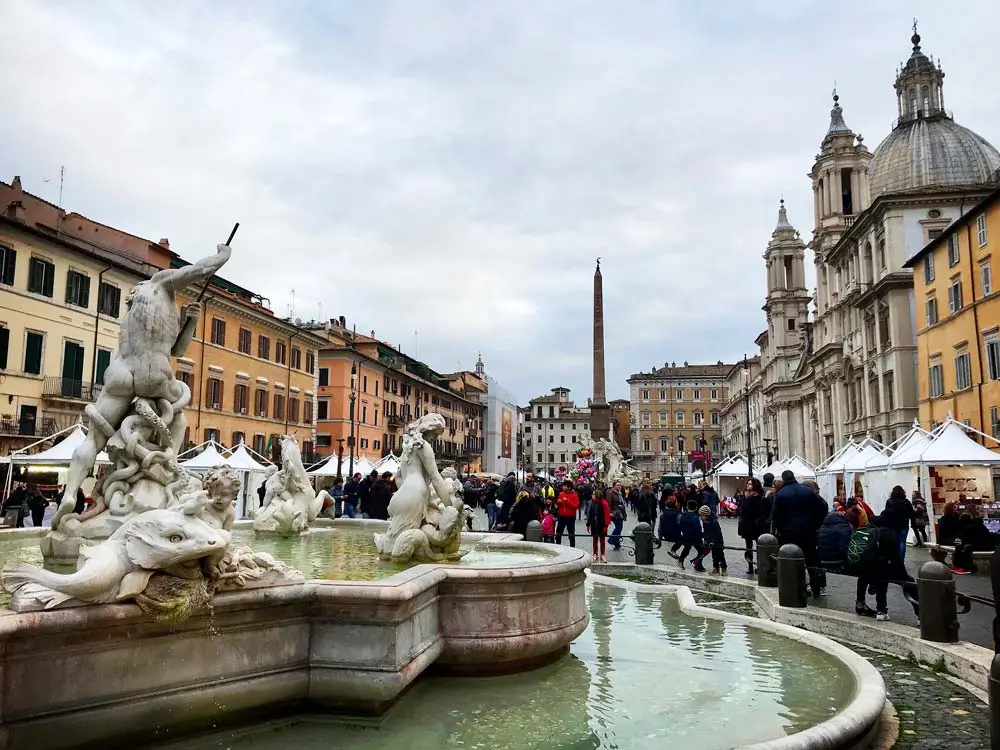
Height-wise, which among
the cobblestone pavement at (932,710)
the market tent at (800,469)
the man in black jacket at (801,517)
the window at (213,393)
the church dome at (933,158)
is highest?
the church dome at (933,158)

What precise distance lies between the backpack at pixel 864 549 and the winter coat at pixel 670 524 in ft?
18.6

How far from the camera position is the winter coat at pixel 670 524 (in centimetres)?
1384

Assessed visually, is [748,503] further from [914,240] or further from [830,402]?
[830,402]

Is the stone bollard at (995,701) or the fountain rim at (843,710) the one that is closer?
the stone bollard at (995,701)

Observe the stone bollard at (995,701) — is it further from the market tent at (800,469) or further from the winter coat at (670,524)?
the market tent at (800,469)

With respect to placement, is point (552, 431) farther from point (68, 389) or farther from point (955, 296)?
point (68, 389)

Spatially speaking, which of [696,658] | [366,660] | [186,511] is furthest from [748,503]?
[186,511]

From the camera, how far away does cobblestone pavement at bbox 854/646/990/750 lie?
478 centimetres

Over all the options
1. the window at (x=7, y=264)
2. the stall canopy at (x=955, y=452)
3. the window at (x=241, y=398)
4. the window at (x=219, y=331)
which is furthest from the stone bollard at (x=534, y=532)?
the window at (x=241, y=398)

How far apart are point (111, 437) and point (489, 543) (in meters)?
3.83

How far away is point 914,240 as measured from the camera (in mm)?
39656

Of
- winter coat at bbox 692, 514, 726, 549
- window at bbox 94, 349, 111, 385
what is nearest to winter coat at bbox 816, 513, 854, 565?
winter coat at bbox 692, 514, 726, 549

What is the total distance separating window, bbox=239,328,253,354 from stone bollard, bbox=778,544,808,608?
3524cm

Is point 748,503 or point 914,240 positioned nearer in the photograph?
point 748,503
